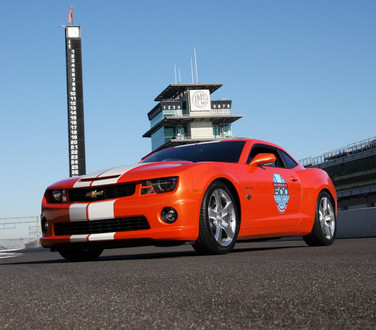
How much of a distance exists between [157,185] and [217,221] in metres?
0.74

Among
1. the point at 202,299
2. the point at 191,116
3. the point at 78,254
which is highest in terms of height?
the point at 191,116

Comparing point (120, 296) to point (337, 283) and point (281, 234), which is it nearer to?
point (337, 283)

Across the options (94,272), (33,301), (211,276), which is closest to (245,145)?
(94,272)

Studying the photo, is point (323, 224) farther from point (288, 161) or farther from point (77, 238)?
point (77, 238)

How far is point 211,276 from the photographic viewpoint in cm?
367

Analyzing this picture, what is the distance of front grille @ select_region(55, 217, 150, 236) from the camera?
5902 mm

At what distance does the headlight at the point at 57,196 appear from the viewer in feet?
21.1

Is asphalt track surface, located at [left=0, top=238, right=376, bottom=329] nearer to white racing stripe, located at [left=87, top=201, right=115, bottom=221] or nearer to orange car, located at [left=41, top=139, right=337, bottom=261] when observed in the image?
orange car, located at [left=41, top=139, right=337, bottom=261]

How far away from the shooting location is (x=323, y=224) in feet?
26.4

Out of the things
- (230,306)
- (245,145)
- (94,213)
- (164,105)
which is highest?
(164,105)

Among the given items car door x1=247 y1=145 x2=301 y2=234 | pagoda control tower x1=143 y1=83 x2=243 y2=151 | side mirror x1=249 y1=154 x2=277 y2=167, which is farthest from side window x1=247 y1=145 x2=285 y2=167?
pagoda control tower x1=143 y1=83 x2=243 y2=151

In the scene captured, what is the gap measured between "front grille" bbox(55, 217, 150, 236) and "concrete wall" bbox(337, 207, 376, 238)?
1123 centimetres

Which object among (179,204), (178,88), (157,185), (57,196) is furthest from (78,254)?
(178,88)

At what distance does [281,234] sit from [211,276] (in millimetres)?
3601
